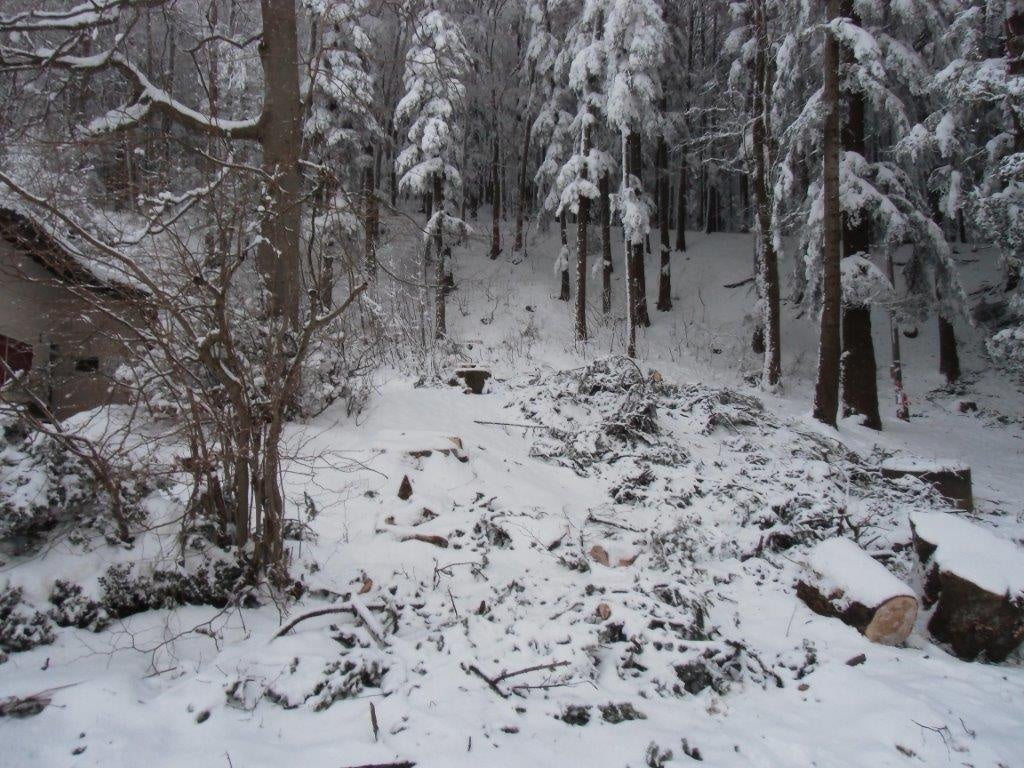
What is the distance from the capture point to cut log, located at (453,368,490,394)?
9.95 m

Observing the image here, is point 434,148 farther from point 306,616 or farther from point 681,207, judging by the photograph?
point 306,616

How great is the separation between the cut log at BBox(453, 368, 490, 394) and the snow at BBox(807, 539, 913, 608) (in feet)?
20.0

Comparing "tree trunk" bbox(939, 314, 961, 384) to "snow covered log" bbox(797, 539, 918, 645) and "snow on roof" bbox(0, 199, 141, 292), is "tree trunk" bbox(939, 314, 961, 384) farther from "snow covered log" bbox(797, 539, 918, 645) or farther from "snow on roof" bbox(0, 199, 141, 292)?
"snow on roof" bbox(0, 199, 141, 292)

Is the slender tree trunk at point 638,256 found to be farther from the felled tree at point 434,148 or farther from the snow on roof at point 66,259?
the snow on roof at point 66,259

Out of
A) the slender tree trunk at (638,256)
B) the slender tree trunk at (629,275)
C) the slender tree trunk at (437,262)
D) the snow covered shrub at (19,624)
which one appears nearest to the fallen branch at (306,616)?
the snow covered shrub at (19,624)

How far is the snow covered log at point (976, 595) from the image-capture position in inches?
164

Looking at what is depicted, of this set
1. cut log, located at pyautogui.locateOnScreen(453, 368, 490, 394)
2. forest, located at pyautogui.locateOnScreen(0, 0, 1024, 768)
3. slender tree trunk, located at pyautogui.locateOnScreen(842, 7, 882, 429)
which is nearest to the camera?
forest, located at pyautogui.locateOnScreen(0, 0, 1024, 768)

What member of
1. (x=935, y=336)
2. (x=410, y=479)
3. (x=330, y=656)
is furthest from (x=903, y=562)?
(x=935, y=336)

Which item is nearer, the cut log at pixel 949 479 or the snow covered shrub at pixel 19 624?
the snow covered shrub at pixel 19 624

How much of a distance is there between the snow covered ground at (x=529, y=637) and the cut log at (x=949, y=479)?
1.31ft

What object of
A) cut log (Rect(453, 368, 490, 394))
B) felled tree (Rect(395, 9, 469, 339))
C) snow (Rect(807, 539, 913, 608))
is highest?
felled tree (Rect(395, 9, 469, 339))

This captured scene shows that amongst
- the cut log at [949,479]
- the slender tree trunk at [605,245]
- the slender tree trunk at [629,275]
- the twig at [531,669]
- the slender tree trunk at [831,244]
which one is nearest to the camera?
the twig at [531,669]

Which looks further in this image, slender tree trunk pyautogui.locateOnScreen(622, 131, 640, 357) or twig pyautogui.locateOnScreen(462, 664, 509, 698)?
slender tree trunk pyautogui.locateOnScreen(622, 131, 640, 357)

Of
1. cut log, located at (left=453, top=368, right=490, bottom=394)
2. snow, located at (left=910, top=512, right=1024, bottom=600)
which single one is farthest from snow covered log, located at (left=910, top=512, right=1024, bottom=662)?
cut log, located at (left=453, top=368, right=490, bottom=394)
